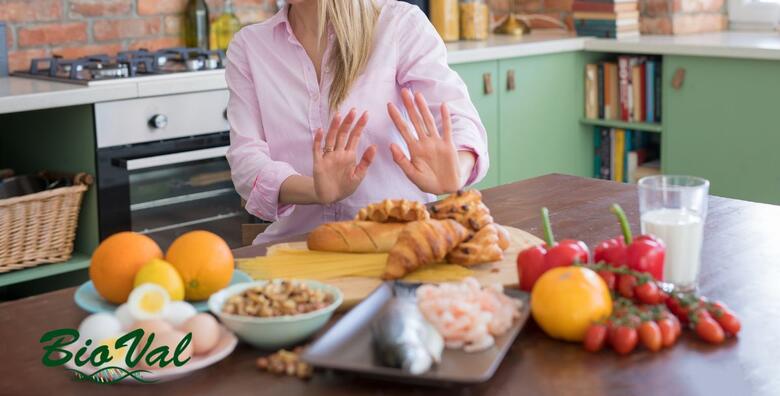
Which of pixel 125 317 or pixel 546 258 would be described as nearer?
pixel 125 317

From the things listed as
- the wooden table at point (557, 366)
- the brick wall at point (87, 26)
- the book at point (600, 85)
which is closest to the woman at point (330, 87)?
the wooden table at point (557, 366)

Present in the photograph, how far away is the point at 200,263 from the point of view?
53.4 inches

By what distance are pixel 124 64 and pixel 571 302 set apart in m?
2.14

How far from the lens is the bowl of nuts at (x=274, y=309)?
1220 mm

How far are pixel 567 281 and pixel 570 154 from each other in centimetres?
299

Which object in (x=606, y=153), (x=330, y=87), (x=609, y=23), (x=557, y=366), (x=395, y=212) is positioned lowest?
(x=606, y=153)

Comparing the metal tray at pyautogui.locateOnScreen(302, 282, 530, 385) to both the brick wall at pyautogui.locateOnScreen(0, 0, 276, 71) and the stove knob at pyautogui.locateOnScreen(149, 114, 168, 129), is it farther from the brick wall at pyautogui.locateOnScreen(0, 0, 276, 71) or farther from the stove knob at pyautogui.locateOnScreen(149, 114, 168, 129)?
the brick wall at pyautogui.locateOnScreen(0, 0, 276, 71)

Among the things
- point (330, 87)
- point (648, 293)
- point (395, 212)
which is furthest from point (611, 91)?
point (648, 293)

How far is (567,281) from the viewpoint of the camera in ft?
4.12

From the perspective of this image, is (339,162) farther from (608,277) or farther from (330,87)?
(608,277)

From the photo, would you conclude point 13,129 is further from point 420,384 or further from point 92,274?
point 420,384

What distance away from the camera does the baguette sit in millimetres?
1595

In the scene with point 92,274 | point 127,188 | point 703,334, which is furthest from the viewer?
point 127,188

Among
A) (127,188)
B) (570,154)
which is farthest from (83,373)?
(570,154)
